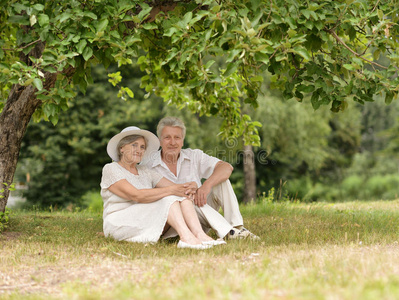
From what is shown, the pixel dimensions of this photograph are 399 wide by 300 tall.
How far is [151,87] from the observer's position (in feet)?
25.2

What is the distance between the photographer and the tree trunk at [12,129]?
19.0ft

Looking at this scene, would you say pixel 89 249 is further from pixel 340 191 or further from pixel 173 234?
pixel 340 191

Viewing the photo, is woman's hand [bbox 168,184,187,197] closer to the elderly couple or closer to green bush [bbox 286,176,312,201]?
the elderly couple

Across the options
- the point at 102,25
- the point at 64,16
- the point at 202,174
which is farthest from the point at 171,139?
the point at 64,16

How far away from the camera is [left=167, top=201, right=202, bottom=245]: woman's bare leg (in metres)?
4.53

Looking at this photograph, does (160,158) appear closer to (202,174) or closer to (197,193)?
(202,174)

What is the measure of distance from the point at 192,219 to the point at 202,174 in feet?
3.10

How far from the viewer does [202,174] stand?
219 inches

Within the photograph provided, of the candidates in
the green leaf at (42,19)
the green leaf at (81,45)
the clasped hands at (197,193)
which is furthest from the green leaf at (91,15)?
the clasped hands at (197,193)

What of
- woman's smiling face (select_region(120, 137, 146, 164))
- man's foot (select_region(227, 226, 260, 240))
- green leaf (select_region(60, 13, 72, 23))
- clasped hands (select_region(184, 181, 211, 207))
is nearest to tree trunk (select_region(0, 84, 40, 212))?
woman's smiling face (select_region(120, 137, 146, 164))

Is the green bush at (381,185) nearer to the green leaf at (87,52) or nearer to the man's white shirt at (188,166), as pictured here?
the man's white shirt at (188,166)

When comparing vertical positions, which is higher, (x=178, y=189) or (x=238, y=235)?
(x=178, y=189)

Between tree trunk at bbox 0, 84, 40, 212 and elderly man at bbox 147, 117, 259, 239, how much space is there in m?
1.81

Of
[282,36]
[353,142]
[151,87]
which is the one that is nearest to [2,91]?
[151,87]
